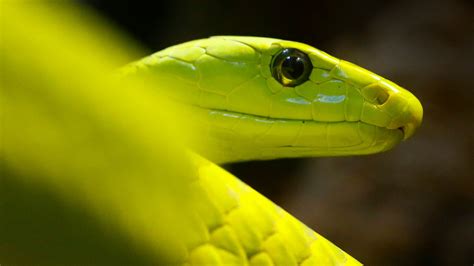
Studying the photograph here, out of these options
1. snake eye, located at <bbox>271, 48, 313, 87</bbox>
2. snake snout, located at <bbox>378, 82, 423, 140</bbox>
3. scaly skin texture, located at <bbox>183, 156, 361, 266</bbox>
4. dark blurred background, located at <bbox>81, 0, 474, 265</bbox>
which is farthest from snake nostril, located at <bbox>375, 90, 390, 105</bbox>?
dark blurred background, located at <bbox>81, 0, 474, 265</bbox>

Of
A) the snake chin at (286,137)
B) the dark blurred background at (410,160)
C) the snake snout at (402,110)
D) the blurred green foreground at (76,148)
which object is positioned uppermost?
the dark blurred background at (410,160)

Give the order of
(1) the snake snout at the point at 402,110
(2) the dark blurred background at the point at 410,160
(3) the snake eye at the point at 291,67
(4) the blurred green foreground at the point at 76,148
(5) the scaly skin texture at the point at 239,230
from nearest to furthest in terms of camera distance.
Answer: (4) the blurred green foreground at the point at 76,148
(5) the scaly skin texture at the point at 239,230
(1) the snake snout at the point at 402,110
(3) the snake eye at the point at 291,67
(2) the dark blurred background at the point at 410,160

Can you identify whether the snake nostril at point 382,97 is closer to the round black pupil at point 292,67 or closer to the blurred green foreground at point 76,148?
the round black pupil at point 292,67

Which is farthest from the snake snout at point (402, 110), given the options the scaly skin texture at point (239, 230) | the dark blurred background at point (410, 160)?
the dark blurred background at point (410, 160)

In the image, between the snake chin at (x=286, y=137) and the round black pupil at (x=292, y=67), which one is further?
the round black pupil at (x=292, y=67)

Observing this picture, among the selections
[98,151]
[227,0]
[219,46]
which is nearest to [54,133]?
[98,151]

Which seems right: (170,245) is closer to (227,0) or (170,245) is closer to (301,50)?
(301,50)

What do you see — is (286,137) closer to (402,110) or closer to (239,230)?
(402,110)

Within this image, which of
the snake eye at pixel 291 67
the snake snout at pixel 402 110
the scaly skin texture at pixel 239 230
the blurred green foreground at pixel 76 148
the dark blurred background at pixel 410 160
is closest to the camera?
the blurred green foreground at pixel 76 148
